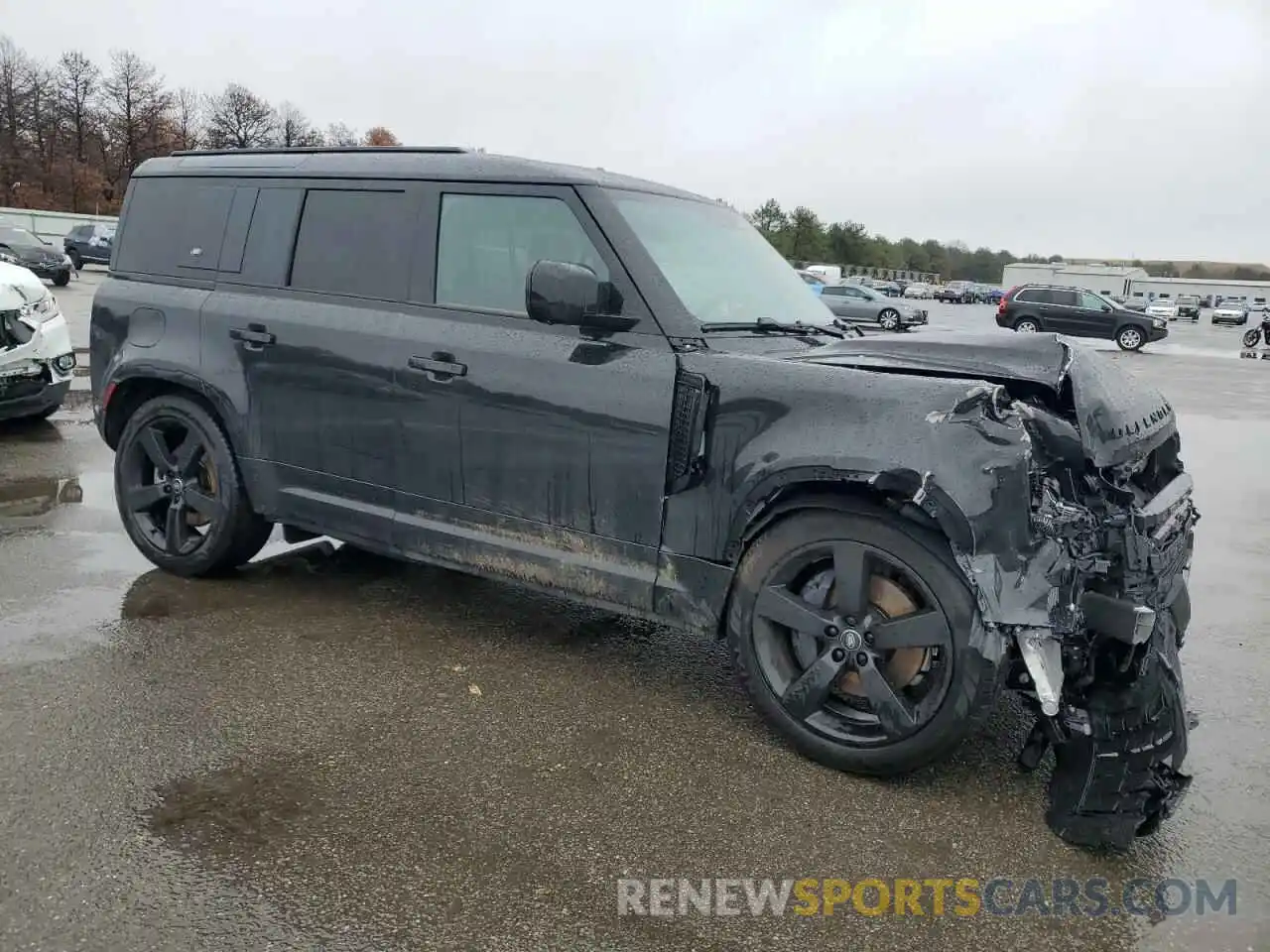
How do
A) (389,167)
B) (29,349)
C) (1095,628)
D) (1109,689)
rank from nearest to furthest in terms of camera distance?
(1095,628) < (1109,689) < (389,167) < (29,349)

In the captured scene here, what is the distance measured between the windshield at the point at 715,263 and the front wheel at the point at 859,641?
1.02 m

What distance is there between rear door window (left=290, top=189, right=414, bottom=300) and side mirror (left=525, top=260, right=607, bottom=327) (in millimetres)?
884

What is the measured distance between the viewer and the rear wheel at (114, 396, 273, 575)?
4750mm

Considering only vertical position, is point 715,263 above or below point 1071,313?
above

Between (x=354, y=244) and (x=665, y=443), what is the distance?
1836mm

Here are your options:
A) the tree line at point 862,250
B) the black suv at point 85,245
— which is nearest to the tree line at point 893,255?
the tree line at point 862,250

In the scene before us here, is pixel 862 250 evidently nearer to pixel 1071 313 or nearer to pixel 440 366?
pixel 1071 313

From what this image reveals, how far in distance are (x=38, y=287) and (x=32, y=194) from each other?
219ft

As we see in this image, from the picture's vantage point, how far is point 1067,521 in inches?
116

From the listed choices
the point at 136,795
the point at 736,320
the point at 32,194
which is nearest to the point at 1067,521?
the point at 736,320

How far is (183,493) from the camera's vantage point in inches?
194

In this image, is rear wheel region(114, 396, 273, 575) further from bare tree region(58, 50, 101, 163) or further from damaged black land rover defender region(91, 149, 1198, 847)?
bare tree region(58, 50, 101, 163)

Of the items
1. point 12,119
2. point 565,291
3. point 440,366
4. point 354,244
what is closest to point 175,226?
point 354,244
